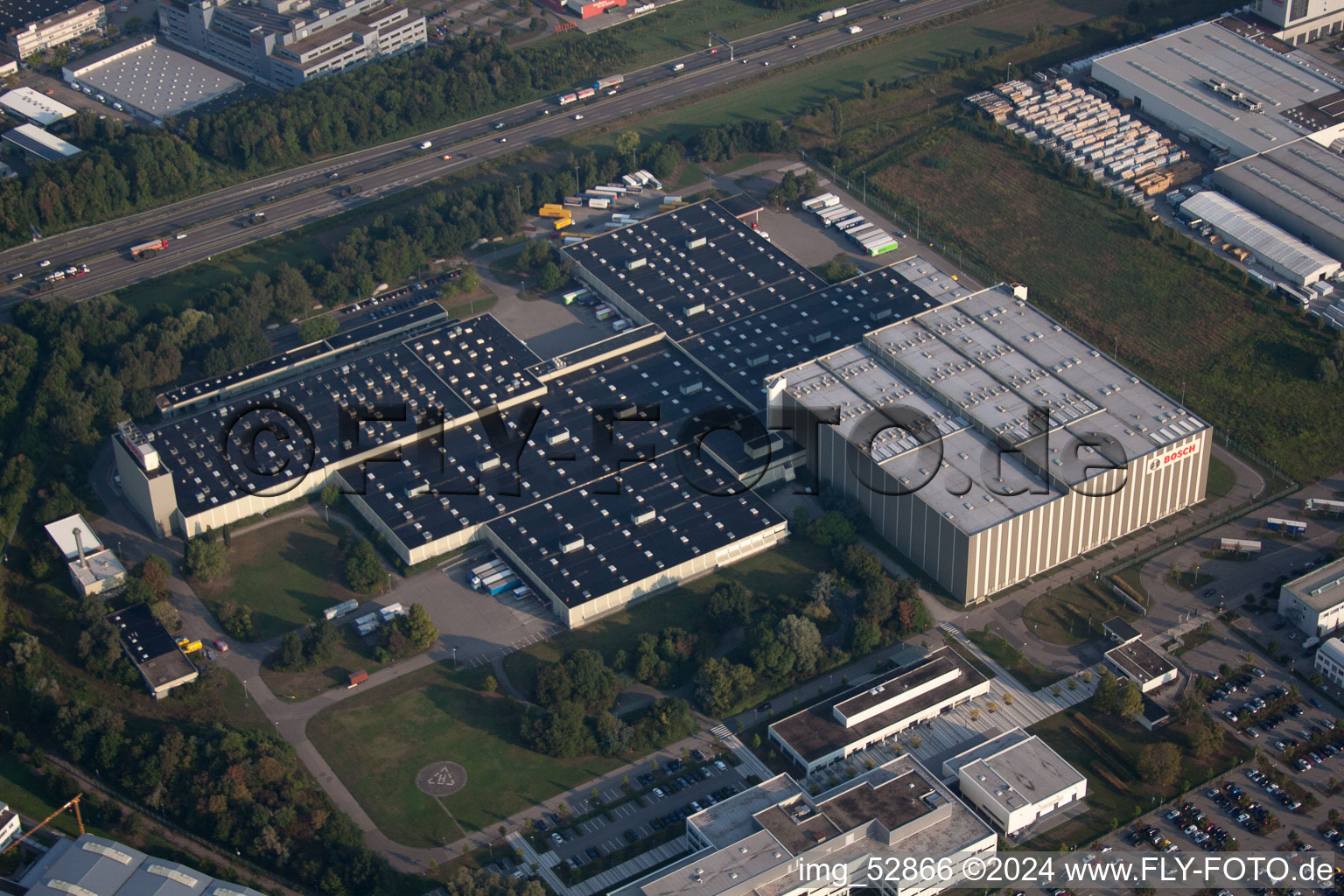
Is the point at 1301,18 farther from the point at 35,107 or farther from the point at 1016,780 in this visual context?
the point at 35,107

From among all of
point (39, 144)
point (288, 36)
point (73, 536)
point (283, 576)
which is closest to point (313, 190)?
point (288, 36)

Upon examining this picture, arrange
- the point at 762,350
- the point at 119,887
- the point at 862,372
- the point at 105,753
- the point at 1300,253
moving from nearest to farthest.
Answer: the point at 119,887
the point at 105,753
the point at 862,372
the point at 762,350
the point at 1300,253

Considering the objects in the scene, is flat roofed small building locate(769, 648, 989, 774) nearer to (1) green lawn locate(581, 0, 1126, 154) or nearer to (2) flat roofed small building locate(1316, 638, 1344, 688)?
(2) flat roofed small building locate(1316, 638, 1344, 688)

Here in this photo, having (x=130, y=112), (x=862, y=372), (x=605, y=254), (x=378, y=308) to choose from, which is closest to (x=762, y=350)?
(x=862, y=372)

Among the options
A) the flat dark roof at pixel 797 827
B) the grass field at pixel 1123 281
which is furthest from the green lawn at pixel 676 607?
the grass field at pixel 1123 281

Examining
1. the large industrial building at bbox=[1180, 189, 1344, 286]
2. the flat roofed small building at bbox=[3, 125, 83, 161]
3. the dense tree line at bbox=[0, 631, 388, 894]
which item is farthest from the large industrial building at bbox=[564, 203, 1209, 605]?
the flat roofed small building at bbox=[3, 125, 83, 161]

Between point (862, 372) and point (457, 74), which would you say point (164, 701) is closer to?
point (862, 372)

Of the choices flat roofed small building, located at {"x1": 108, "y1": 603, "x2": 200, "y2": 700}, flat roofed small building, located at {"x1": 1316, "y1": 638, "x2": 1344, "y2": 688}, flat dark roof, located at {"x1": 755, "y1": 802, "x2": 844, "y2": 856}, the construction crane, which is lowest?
flat roofed small building, located at {"x1": 1316, "y1": 638, "x2": 1344, "y2": 688}
